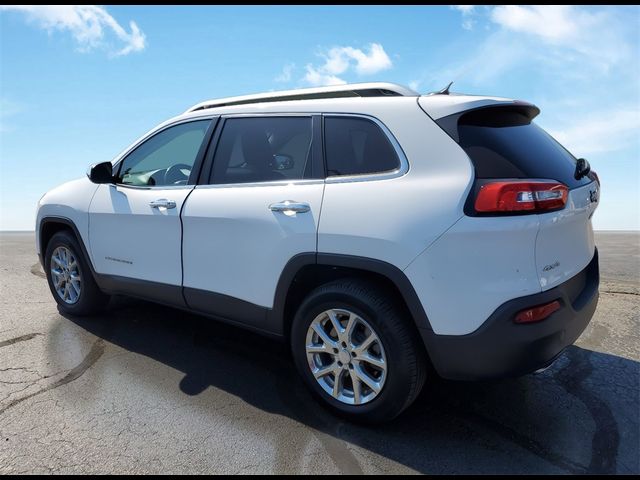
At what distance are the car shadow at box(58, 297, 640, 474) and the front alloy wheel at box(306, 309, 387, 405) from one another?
0.69ft

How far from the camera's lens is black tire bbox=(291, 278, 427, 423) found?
2.45 m

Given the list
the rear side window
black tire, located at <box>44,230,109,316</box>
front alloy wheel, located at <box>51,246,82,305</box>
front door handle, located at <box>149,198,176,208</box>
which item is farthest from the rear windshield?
front alloy wheel, located at <box>51,246,82,305</box>

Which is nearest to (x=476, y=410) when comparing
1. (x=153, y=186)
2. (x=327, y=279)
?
(x=327, y=279)

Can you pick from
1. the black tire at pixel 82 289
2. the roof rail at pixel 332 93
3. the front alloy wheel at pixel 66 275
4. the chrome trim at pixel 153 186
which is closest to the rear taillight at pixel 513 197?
the roof rail at pixel 332 93

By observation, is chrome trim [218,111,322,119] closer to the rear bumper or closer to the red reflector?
the rear bumper

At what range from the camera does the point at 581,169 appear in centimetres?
282

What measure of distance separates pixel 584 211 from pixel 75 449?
311 centimetres

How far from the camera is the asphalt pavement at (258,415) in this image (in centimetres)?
238

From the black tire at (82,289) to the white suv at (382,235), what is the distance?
117cm

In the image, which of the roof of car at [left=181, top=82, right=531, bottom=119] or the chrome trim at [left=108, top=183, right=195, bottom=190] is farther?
the chrome trim at [left=108, top=183, right=195, bottom=190]

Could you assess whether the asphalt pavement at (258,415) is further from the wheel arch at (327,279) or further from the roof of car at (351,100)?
the roof of car at (351,100)

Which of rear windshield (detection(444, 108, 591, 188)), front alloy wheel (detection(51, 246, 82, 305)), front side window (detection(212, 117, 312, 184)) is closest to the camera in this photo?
rear windshield (detection(444, 108, 591, 188))

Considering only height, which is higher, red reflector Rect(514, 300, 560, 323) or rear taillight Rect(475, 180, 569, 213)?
rear taillight Rect(475, 180, 569, 213)

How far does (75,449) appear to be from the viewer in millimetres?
2510
